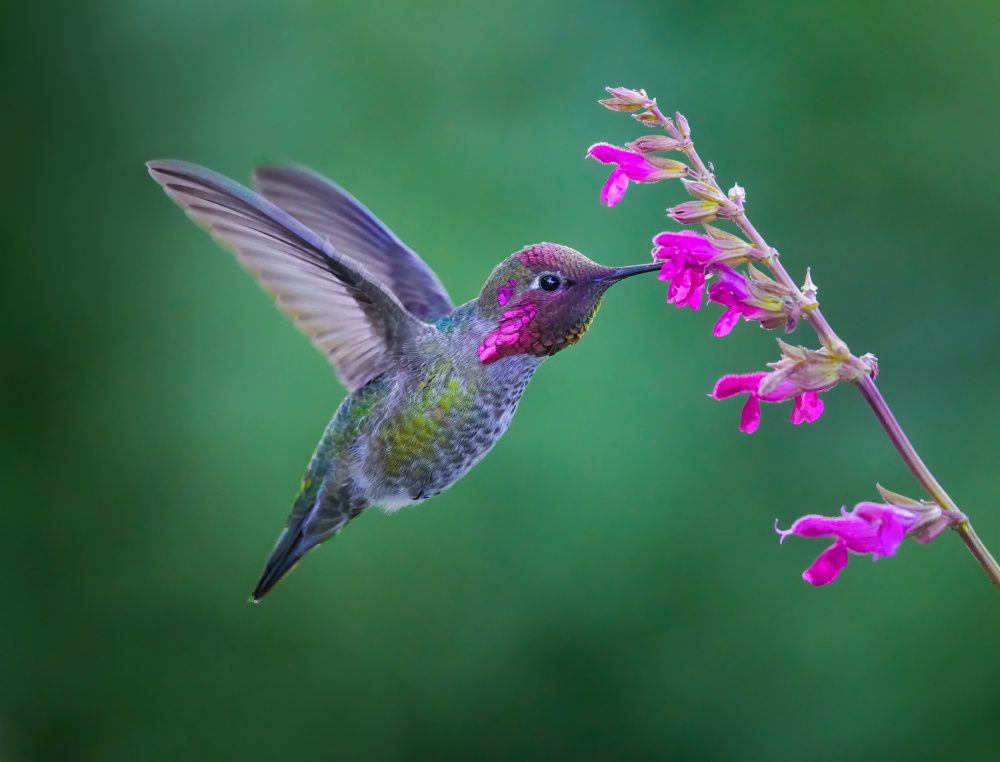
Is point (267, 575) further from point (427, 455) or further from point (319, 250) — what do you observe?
point (319, 250)

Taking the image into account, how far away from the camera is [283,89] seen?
3.93 metres

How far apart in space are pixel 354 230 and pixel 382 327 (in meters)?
0.37

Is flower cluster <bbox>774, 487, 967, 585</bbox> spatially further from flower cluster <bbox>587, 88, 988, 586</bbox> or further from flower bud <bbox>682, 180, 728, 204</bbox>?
flower bud <bbox>682, 180, 728, 204</bbox>

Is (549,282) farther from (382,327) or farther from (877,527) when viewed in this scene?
(877,527)

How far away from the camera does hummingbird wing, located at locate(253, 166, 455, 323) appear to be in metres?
2.16

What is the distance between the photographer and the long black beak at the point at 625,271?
4.83 feet

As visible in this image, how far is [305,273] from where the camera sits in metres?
1.85

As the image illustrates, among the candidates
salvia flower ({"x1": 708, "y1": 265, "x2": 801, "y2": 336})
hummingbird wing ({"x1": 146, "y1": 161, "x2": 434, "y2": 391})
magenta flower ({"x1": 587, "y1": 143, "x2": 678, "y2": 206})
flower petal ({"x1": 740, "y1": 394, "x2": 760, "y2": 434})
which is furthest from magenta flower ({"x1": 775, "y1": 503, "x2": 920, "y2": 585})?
hummingbird wing ({"x1": 146, "y1": 161, "x2": 434, "y2": 391})

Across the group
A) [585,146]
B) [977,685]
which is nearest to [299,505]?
[585,146]

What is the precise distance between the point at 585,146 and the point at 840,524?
260cm

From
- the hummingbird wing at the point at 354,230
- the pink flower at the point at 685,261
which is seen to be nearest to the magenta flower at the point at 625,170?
the pink flower at the point at 685,261

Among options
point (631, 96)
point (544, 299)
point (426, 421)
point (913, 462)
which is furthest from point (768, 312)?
point (426, 421)

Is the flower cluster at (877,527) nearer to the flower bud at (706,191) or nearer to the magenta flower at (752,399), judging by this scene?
the magenta flower at (752,399)

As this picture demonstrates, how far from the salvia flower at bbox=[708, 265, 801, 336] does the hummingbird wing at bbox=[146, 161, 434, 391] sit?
775 millimetres
